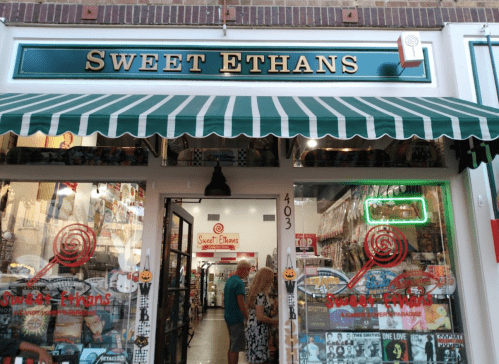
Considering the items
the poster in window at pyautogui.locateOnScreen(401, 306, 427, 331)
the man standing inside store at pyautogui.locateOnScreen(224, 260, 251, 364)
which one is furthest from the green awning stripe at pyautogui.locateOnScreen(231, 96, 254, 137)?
the man standing inside store at pyautogui.locateOnScreen(224, 260, 251, 364)

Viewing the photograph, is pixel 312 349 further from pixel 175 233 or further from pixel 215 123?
pixel 215 123

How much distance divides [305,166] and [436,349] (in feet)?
7.09

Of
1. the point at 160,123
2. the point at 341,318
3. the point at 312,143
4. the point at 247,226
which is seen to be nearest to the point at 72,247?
the point at 160,123

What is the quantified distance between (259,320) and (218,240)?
336 inches

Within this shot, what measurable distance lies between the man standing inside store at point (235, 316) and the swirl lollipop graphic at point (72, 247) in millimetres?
2273

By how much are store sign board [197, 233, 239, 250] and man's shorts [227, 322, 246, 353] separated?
7673 millimetres

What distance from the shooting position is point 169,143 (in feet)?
12.7

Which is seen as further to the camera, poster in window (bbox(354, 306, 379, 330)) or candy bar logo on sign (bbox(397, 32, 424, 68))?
candy bar logo on sign (bbox(397, 32, 424, 68))

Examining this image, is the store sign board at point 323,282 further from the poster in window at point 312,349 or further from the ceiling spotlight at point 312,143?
the ceiling spotlight at point 312,143

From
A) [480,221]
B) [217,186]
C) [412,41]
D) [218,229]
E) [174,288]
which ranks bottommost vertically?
[174,288]

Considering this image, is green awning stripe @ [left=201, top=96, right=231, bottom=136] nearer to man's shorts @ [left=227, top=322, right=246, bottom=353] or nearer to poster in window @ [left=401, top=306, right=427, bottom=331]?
poster in window @ [left=401, top=306, right=427, bottom=331]

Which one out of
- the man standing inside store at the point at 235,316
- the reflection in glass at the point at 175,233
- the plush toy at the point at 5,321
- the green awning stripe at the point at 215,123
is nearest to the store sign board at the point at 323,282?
the reflection in glass at the point at 175,233

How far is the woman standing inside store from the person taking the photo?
4793 millimetres

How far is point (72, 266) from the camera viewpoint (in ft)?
12.3
